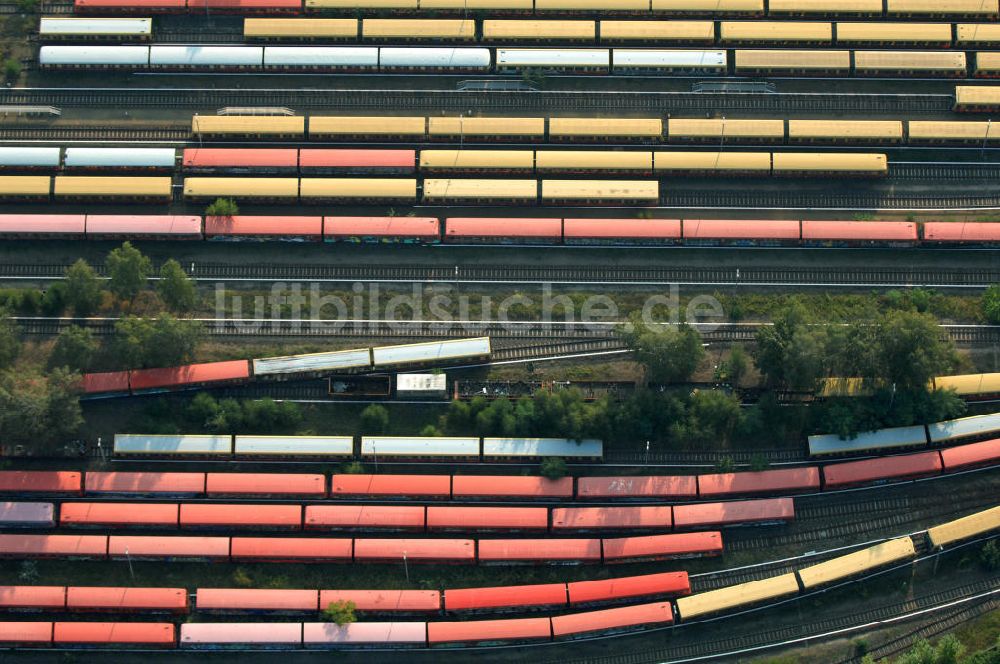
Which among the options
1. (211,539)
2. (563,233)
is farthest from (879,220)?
(211,539)

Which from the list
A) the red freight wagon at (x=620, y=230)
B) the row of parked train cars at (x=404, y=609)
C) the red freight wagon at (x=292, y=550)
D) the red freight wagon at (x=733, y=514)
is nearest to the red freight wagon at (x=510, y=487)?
the row of parked train cars at (x=404, y=609)

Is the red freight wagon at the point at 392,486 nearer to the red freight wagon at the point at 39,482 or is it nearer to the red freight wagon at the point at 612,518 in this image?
the red freight wagon at the point at 612,518

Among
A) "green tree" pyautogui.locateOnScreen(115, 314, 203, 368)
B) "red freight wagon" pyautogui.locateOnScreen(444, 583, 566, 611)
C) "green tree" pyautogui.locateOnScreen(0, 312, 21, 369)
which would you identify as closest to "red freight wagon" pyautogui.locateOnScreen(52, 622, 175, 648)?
"green tree" pyautogui.locateOnScreen(115, 314, 203, 368)

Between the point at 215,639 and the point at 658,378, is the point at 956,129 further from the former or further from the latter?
the point at 215,639

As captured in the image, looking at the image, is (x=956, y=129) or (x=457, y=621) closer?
(x=457, y=621)

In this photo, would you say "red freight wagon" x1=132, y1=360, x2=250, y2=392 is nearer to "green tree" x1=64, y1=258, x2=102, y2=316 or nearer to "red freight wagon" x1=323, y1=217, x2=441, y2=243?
"green tree" x1=64, y1=258, x2=102, y2=316
